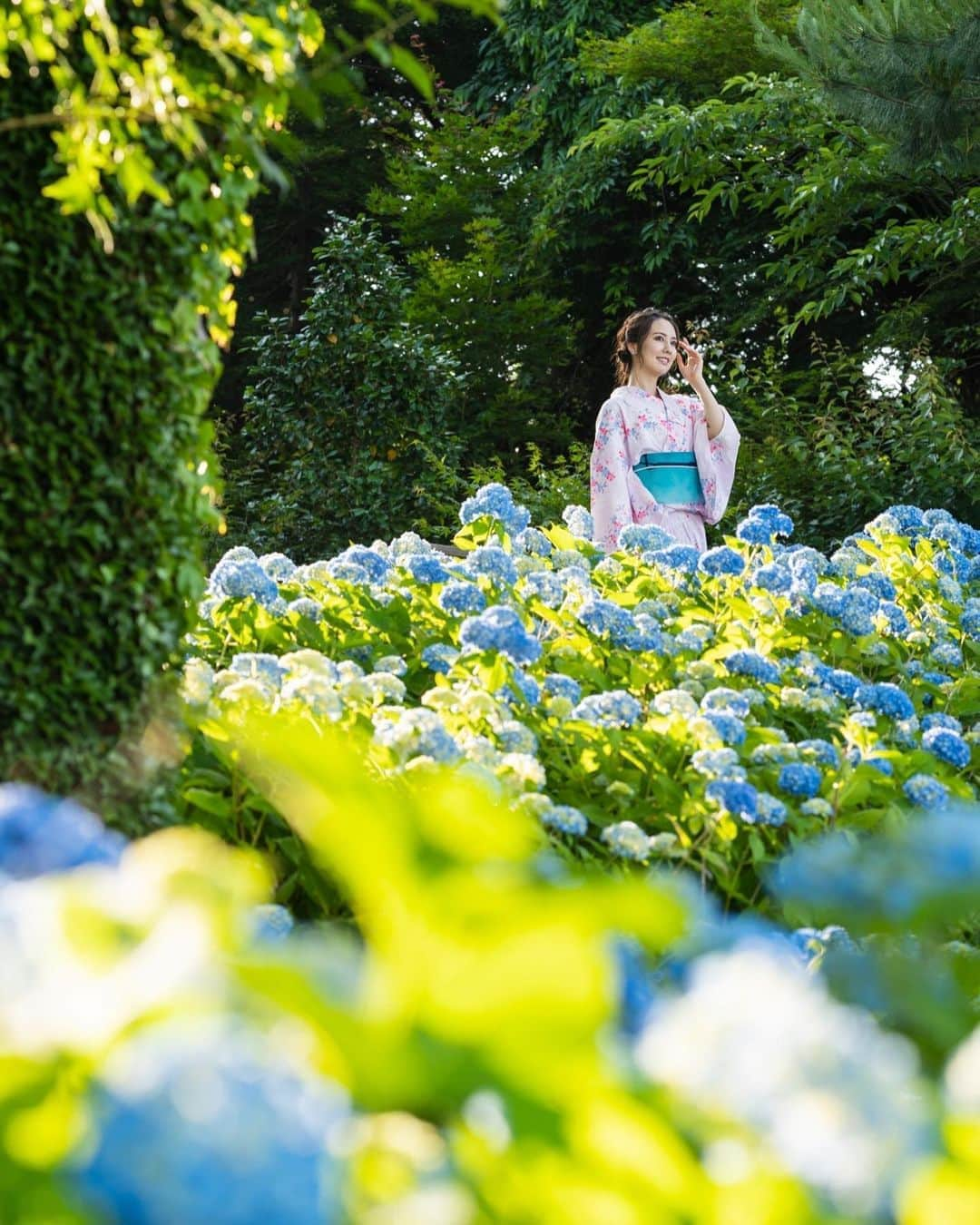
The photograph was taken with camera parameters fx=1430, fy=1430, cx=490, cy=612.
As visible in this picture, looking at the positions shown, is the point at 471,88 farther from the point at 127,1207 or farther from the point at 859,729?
the point at 127,1207

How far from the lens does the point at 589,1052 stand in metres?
0.56

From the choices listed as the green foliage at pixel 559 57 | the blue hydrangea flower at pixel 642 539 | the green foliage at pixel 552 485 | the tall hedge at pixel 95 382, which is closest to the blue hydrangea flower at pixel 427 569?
the blue hydrangea flower at pixel 642 539

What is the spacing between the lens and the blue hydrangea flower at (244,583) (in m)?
3.33

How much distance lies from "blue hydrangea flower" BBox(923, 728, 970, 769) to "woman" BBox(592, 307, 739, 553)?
3095 millimetres

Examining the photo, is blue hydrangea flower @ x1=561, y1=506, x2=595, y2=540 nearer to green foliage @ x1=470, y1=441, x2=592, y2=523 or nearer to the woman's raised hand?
the woman's raised hand

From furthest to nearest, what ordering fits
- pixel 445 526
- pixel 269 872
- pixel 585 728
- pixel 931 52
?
pixel 445 526, pixel 931 52, pixel 585 728, pixel 269 872

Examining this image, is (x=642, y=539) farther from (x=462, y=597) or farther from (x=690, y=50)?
(x=690, y=50)

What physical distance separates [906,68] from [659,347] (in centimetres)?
346

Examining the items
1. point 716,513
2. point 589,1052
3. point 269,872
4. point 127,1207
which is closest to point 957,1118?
point 589,1052

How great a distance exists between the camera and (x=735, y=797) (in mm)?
2408

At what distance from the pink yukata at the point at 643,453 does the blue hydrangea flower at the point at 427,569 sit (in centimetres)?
246

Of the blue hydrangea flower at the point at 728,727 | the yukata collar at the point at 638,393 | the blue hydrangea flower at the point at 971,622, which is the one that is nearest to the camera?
the blue hydrangea flower at the point at 728,727

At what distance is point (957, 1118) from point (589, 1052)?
0.23 meters

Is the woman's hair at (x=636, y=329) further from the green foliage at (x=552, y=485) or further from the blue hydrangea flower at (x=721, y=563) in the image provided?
the green foliage at (x=552, y=485)
